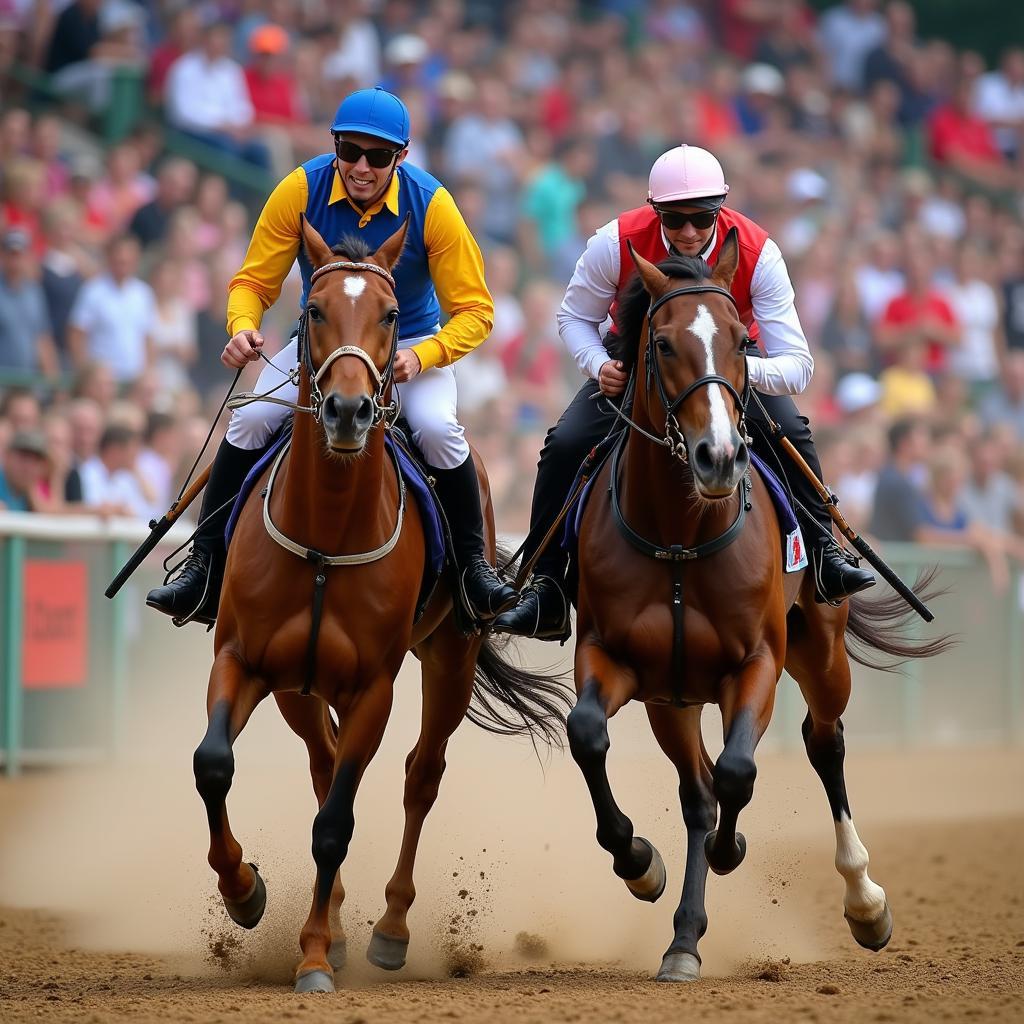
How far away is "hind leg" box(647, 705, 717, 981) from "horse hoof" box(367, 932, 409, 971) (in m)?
1.04

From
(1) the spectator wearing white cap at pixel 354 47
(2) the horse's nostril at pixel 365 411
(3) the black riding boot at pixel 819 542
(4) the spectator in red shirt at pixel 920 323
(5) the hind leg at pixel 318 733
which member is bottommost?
(5) the hind leg at pixel 318 733

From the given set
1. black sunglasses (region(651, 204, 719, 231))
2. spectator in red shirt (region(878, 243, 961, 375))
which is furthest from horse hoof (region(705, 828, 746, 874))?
spectator in red shirt (region(878, 243, 961, 375))

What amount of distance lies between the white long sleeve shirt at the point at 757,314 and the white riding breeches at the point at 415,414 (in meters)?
0.54

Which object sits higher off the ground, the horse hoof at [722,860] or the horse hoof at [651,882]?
the horse hoof at [722,860]

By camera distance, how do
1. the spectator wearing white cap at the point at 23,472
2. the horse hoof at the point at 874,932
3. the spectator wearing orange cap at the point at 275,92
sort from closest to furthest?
the horse hoof at the point at 874,932 → the spectator wearing white cap at the point at 23,472 → the spectator wearing orange cap at the point at 275,92

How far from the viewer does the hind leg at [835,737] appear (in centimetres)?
705

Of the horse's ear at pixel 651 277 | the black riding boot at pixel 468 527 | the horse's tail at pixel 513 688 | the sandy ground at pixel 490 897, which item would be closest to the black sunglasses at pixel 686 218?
the horse's ear at pixel 651 277

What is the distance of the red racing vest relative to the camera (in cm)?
654

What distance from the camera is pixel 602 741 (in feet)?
19.4

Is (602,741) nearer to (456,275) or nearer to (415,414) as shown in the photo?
(415,414)

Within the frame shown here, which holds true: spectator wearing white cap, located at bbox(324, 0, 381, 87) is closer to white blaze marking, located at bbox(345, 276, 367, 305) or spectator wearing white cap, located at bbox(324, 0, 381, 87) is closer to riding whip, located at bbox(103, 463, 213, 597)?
riding whip, located at bbox(103, 463, 213, 597)

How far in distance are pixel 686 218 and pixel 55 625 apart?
5008 mm

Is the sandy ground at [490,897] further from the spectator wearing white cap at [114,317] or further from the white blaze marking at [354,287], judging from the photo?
the spectator wearing white cap at [114,317]

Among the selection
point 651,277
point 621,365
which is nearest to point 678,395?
point 651,277
